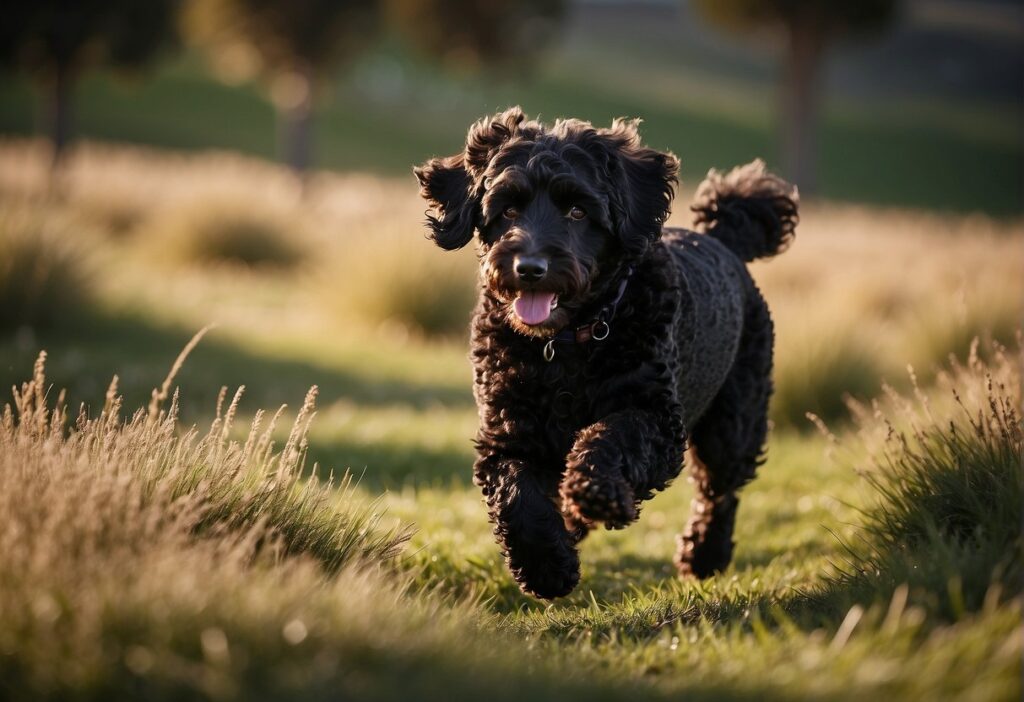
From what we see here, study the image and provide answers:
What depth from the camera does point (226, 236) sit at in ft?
56.7

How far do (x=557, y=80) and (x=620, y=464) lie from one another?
66.8 meters

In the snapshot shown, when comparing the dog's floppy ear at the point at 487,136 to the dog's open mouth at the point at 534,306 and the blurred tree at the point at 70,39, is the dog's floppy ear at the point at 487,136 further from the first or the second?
the blurred tree at the point at 70,39

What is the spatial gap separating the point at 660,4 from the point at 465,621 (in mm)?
112186

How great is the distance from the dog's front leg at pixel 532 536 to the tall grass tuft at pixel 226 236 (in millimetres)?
13879

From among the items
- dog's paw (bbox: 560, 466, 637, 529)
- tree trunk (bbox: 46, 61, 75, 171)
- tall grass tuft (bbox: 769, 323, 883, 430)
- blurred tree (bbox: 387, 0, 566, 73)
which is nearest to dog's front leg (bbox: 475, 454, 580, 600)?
dog's paw (bbox: 560, 466, 637, 529)

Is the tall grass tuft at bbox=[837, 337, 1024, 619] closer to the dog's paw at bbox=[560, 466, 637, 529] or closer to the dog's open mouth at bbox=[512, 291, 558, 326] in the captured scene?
the dog's paw at bbox=[560, 466, 637, 529]

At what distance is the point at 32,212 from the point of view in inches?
443

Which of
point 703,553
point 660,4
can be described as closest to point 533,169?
point 703,553

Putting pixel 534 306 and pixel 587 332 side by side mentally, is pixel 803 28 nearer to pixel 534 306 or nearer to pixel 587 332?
pixel 587 332

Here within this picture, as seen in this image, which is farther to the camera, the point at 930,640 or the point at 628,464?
the point at 628,464

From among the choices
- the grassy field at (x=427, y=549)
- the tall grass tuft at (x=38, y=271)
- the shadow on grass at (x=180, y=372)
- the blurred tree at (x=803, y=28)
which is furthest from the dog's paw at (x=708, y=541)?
the blurred tree at (x=803, y=28)

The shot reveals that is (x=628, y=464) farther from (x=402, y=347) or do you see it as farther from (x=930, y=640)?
(x=402, y=347)

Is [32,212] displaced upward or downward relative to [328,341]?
upward

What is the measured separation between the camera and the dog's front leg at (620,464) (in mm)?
3836
